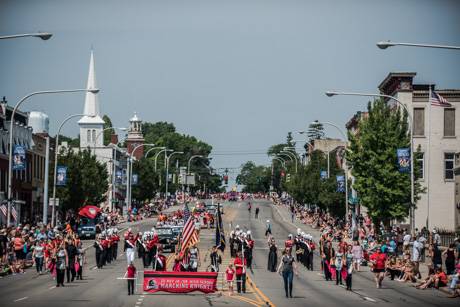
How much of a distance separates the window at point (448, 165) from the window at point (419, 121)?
8.73 feet

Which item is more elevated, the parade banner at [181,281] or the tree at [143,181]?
the tree at [143,181]

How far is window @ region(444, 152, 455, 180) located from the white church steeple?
250ft

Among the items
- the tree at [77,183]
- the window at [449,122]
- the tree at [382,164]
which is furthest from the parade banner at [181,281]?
the window at [449,122]

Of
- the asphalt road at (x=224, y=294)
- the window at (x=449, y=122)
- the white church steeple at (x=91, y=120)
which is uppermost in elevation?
the white church steeple at (x=91, y=120)

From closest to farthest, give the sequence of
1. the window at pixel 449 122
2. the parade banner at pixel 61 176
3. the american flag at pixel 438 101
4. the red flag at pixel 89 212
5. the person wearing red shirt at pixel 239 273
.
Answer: the person wearing red shirt at pixel 239 273 → the american flag at pixel 438 101 → the parade banner at pixel 61 176 → the red flag at pixel 89 212 → the window at pixel 449 122

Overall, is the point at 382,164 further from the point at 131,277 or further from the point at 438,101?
the point at 131,277

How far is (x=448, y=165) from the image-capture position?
80.8m

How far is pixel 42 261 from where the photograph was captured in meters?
43.9

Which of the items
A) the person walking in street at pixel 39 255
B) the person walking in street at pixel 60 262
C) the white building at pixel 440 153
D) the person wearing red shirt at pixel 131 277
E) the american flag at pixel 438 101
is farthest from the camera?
the white building at pixel 440 153

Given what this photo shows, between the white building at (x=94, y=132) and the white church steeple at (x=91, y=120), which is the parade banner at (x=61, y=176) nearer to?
the white building at (x=94, y=132)

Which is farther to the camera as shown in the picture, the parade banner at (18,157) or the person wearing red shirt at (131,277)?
the parade banner at (18,157)

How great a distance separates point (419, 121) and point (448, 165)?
13.9ft

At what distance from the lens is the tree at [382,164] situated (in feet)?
206

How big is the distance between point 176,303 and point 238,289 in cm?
505
